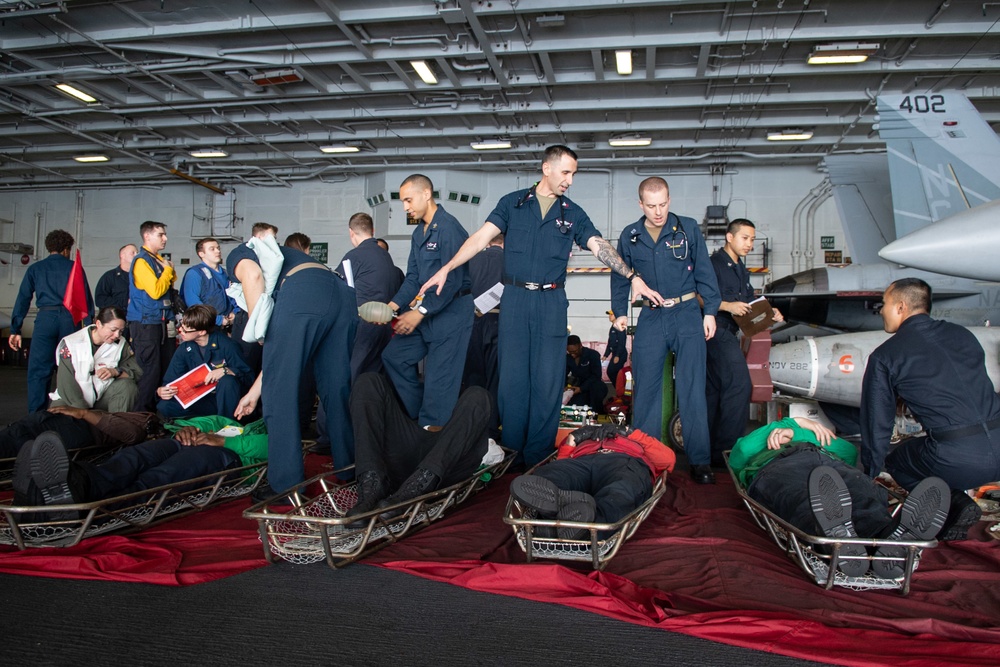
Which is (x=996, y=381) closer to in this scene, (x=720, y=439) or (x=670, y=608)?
(x=720, y=439)

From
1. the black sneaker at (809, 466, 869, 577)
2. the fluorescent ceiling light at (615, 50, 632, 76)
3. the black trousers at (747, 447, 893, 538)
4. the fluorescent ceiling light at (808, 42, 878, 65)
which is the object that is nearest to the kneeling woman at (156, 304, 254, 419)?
the black trousers at (747, 447, 893, 538)

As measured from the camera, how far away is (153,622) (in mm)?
1901

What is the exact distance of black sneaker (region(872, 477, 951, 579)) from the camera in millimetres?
2148

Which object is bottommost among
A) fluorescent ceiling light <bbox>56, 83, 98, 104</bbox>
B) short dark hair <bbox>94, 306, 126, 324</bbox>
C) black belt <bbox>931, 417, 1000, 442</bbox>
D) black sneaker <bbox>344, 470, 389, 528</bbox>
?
black sneaker <bbox>344, 470, 389, 528</bbox>

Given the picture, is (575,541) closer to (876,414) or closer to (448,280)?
(876,414)

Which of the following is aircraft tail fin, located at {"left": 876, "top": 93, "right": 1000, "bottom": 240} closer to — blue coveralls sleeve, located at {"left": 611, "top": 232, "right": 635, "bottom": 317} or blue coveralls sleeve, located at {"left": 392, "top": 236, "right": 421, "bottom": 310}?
blue coveralls sleeve, located at {"left": 611, "top": 232, "right": 635, "bottom": 317}

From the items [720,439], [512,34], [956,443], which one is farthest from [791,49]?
[956,443]

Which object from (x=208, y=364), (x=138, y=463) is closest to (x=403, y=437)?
(x=138, y=463)

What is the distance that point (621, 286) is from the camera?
4.38 metres

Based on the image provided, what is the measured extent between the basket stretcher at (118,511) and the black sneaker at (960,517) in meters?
3.39

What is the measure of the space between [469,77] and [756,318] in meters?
8.98

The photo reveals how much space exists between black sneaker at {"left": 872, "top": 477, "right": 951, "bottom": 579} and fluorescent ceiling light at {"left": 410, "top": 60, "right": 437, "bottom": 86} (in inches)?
416

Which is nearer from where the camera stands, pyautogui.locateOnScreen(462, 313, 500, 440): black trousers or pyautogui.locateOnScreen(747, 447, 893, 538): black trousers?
pyautogui.locateOnScreen(747, 447, 893, 538): black trousers

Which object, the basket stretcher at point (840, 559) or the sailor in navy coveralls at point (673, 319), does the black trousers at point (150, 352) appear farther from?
the basket stretcher at point (840, 559)
